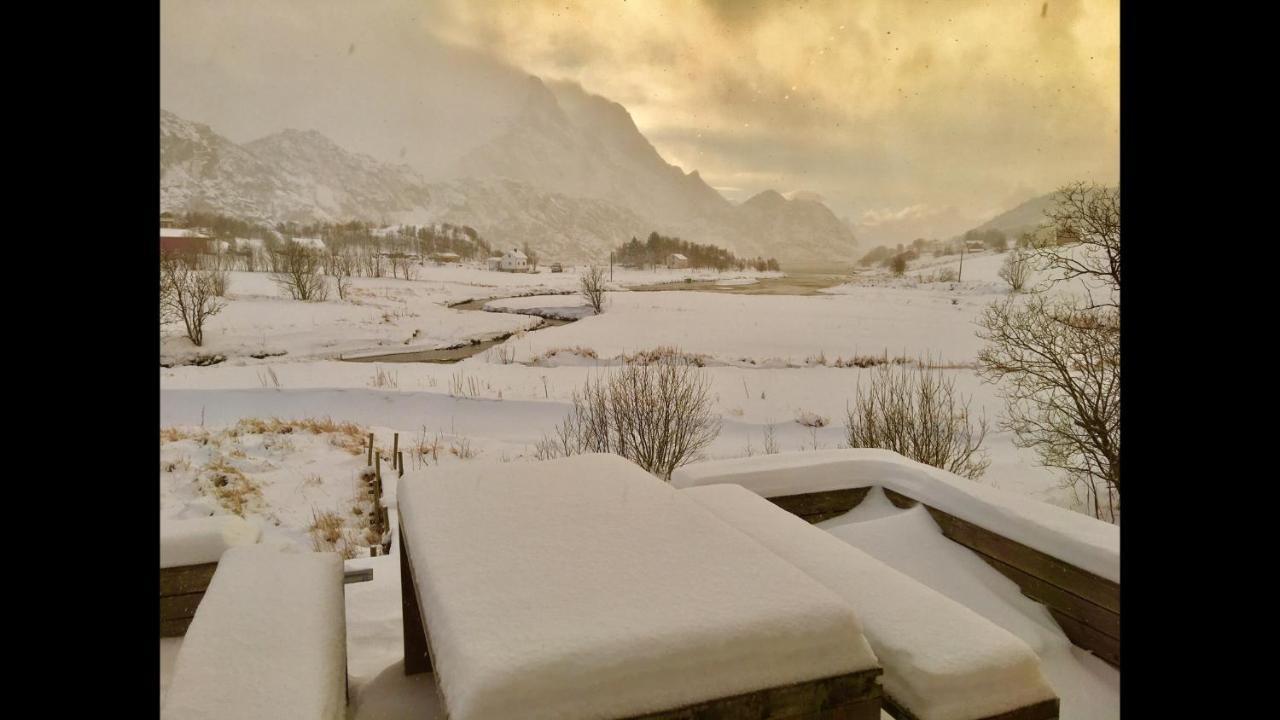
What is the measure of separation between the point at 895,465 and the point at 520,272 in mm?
6894

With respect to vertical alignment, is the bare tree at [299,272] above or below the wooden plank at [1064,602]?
above

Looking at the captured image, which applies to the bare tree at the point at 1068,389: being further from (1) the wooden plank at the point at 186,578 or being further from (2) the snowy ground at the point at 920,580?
(1) the wooden plank at the point at 186,578

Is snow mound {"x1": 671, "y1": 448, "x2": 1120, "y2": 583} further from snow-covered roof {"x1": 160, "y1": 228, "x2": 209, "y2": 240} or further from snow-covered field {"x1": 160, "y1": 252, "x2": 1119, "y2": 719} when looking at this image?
snow-covered roof {"x1": 160, "y1": 228, "x2": 209, "y2": 240}

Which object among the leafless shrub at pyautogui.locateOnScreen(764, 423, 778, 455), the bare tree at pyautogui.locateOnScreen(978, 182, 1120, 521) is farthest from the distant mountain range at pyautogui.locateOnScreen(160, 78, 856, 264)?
the bare tree at pyautogui.locateOnScreen(978, 182, 1120, 521)

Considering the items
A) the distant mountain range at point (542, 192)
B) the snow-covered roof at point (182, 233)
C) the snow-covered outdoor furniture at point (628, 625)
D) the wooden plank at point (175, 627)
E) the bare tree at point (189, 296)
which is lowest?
the wooden plank at point (175, 627)

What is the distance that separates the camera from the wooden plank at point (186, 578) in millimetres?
1902

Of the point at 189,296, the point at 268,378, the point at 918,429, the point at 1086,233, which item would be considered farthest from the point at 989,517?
the point at 189,296

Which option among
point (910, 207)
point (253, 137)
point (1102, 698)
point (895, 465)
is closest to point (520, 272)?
point (253, 137)

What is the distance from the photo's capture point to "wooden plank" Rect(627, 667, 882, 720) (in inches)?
31.4

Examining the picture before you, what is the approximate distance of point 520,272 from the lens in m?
8.76

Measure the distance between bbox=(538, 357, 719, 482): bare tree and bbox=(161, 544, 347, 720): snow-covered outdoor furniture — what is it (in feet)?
14.9

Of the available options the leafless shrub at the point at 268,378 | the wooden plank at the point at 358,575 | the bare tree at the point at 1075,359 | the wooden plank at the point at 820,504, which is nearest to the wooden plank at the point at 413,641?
the wooden plank at the point at 358,575
